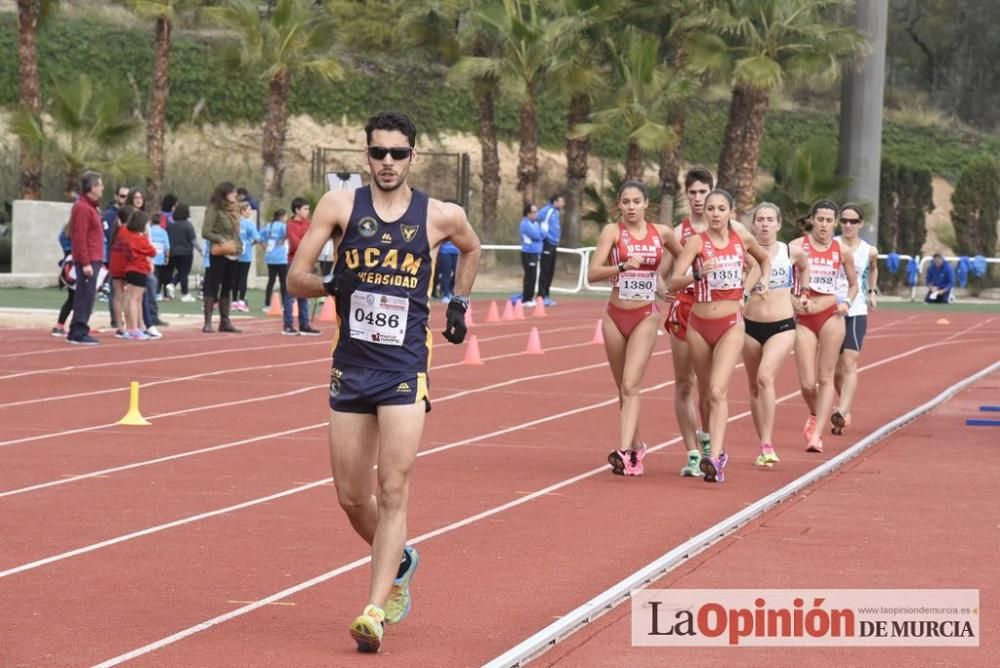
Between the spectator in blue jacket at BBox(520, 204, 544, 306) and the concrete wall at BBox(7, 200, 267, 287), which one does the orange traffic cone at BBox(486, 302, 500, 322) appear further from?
the concrete wall at BBox(7, 200, 267, 287)

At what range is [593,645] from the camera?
751 centimetres

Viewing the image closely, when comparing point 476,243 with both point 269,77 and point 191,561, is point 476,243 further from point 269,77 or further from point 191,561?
point 269,77

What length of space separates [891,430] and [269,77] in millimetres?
31726

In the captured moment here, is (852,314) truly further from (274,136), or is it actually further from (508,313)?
(274,136)

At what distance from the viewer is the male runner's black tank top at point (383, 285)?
758cm

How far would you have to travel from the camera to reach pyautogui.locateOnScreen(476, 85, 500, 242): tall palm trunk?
50.2 meters

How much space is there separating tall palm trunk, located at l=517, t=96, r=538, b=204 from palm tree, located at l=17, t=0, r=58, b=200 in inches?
511

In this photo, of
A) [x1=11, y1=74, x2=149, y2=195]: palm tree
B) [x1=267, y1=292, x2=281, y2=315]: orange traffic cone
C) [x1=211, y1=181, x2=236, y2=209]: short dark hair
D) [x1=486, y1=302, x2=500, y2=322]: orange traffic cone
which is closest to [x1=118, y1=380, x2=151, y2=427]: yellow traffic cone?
[x1=211, y1=181, x2=236, y2=209]: short dark hair

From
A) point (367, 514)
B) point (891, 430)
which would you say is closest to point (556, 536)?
point (367, 514)

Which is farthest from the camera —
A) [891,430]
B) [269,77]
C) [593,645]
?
[269,77]

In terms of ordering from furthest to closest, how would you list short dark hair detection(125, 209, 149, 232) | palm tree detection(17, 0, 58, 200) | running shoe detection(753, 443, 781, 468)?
palm tree detection(17, 0, 58, 200), short dark hair detection(125, 209, 149, 232), running shoe detection(753, 443, 781, 468)

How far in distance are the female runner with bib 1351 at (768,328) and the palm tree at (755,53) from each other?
28.9m

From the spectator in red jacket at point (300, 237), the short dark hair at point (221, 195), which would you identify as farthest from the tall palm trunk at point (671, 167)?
the short dark hair at point (221, 195)

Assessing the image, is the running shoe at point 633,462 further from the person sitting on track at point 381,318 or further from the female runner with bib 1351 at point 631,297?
the person sitting on track at point 381,318
